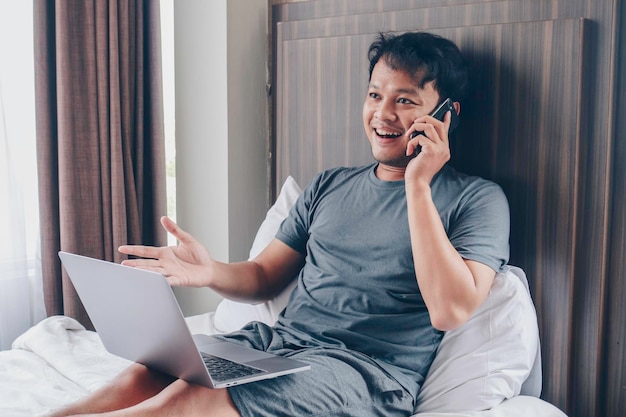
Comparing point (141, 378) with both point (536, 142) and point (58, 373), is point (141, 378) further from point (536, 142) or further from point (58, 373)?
point (536, 142)

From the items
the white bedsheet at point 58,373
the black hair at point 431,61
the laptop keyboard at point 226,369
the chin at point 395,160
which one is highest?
the black hair at point 431,61

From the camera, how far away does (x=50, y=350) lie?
1.81 m

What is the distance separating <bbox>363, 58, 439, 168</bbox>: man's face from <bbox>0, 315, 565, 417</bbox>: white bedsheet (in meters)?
0.65

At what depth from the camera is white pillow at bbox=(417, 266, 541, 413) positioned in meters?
1.59

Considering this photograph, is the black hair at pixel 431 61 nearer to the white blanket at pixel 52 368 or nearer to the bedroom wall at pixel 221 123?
the bedroom wall at pixel 221 123

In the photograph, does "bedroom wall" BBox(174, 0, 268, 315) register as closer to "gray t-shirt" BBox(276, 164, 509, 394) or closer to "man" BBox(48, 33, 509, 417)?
"man" BBox(48, 33, 509, 417)

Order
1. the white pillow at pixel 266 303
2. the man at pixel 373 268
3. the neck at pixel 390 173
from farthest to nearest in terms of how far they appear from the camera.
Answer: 1. the white pillow at pixel 266 303
2. the neck at pixel 390 173
3. the man at pixel 373 268

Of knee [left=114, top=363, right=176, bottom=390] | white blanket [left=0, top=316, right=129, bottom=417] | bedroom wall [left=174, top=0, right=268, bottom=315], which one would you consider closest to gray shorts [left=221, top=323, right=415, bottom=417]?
knee [left=114, top=363, right=176, bottom=390]

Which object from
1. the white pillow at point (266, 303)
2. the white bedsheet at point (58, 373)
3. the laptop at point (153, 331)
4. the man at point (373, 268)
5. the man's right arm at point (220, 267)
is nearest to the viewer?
the laptop at point (153, 331)

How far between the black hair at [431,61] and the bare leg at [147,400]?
3.07ft

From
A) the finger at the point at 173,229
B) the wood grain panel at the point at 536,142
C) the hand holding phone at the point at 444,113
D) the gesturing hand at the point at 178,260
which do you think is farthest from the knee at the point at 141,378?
the wood grain panel at the point at 536,142

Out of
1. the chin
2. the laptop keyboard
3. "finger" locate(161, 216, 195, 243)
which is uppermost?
the chin

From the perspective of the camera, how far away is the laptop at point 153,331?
1307 mm

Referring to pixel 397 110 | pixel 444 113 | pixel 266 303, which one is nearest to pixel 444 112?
pixel 444 113
